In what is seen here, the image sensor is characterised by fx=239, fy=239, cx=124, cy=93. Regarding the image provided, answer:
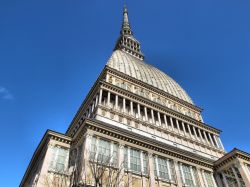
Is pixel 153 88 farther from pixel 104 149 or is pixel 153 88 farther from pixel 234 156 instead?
pixel 104 149

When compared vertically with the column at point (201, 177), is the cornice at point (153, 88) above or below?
above

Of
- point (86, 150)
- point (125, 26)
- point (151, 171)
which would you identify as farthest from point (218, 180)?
point (125, 26)

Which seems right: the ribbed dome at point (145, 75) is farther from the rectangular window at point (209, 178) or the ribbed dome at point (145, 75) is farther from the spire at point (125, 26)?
the spire at point (125, 26)

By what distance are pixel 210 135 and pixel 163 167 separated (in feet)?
64.1

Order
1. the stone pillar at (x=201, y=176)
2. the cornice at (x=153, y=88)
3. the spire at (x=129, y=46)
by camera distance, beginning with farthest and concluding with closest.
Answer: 1. the spire at (x=129, y=46)
2. the cornice at (x=153, y=88)
3. the stone pillar at (x=201, y=176)

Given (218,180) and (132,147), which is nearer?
(132,147)

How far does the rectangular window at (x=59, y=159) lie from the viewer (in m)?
27.4

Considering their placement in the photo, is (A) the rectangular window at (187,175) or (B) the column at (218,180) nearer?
(A) the rectangular window at (187,175)

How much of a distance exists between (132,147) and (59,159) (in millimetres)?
9171

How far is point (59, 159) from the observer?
1128 inches

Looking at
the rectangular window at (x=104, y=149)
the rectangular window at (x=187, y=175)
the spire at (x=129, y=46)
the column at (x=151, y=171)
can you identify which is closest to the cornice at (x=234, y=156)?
the rectangular window at (x=187, y=175)

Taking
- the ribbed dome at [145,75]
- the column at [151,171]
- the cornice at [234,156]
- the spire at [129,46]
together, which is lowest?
the column at [151,171]

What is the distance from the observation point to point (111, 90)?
39906 millimetres

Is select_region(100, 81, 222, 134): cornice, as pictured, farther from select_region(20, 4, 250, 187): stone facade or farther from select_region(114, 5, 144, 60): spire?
select_region(114, 5, 144, 60): spire
